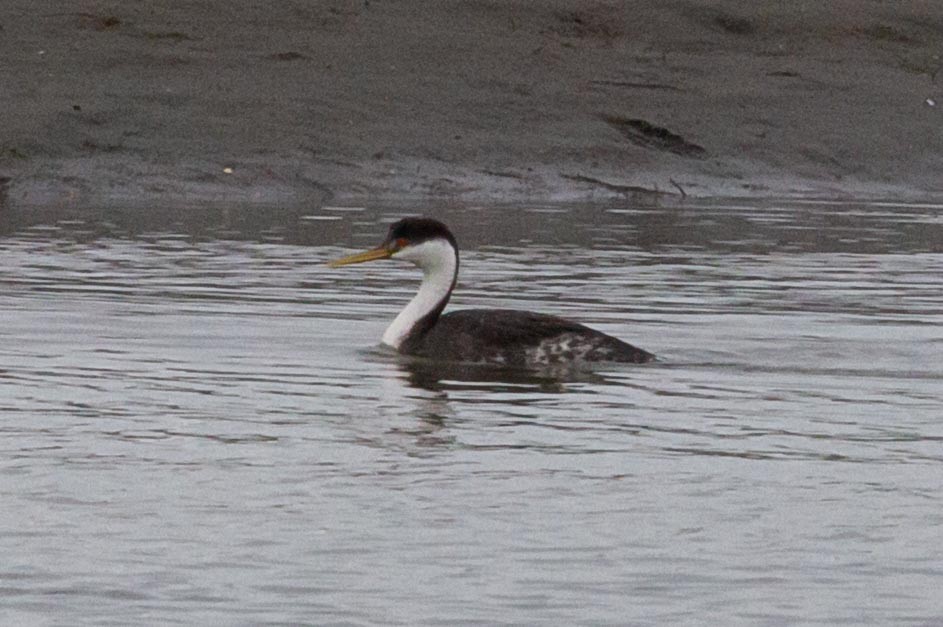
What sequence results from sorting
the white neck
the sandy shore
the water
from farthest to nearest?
the sandy shore, the white neck, the water

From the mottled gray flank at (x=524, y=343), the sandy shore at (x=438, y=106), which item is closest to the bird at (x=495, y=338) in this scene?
the mottled gray flank at (x=524, y=343)

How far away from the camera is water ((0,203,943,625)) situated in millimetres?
7707

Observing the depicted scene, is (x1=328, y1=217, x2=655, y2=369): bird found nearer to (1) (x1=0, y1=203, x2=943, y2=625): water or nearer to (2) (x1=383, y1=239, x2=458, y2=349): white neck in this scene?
(2) (x1=383, y1=239, x2=458, y2=349): white neck

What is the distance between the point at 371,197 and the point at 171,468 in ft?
48.7

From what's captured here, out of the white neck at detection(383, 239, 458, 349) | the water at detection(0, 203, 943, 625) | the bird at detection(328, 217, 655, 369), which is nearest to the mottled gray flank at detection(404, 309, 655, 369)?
the bird at detection(328, 217, 655, 369)

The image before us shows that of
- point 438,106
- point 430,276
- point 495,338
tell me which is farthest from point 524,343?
point 438,106

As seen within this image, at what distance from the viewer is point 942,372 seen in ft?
42.5

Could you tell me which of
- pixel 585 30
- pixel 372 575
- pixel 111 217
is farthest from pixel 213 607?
pixel 585 30

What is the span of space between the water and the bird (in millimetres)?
235

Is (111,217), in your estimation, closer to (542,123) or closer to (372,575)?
(542,123)

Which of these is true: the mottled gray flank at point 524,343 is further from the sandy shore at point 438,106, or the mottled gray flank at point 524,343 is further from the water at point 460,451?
the sandy shore at point 438,106

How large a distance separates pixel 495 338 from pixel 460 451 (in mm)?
3071

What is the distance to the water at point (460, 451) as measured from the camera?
303 inches

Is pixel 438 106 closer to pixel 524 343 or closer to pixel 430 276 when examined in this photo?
pixel 430 276
